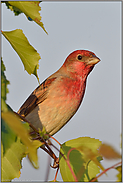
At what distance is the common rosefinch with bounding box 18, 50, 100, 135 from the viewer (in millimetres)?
4289

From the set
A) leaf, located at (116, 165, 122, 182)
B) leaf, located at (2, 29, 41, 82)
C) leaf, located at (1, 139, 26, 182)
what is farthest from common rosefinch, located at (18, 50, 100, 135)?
leaf, located at (116, 165, 122, 182)

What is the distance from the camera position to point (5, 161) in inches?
94.3

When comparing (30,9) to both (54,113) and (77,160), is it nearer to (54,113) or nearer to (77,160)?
(77,160)

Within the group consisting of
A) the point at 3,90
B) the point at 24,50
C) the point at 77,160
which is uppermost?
the point at 24,50

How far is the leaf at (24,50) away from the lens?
2666 mm

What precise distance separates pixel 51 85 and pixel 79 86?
1.82ft

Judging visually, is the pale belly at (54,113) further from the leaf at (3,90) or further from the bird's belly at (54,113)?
the leaf at (3,90)

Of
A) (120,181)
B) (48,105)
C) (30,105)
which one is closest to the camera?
(120,181)

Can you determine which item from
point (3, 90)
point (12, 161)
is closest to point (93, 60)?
point (12, 161)

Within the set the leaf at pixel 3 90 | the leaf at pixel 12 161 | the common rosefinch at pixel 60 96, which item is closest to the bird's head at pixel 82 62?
the common rosefinch at pixel 60 96

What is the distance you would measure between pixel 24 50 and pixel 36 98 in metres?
1.97

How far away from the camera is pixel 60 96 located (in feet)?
14.4

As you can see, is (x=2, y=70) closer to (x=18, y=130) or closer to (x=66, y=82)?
(x=18, y=130)

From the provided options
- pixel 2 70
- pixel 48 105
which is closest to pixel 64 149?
pixel 2 70
